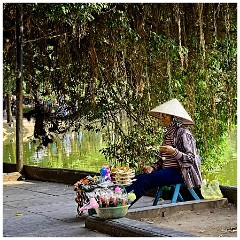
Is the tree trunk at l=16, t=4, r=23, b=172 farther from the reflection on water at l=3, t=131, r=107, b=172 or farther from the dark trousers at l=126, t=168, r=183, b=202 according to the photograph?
the reflection on water at l=3, t=131, r=107, b=172

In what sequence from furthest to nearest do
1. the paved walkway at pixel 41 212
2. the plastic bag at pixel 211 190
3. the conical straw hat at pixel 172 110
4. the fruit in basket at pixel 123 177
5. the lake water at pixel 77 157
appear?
the lake water at pixel 77 157 < the plastic bag at pixel 211 190 < the conical straw hat at pixel 172 110 < the fruit in basket at pixel 123 177 < the paved walkway at pixel 41 212

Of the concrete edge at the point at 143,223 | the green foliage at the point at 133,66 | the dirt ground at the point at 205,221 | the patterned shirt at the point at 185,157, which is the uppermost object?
the green foliage at the point at 133,66

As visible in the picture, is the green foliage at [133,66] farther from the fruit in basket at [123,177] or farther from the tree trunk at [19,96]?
the fruit in basket at [123,177]

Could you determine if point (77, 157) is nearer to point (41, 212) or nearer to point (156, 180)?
point (41, 212)

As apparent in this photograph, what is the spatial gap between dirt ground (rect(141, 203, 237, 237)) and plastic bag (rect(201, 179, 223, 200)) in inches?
5.4

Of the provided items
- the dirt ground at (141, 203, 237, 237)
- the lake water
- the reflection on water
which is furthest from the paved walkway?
the reflection on water

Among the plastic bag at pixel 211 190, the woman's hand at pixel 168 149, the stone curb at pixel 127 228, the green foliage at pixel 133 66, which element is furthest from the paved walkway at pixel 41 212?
the green foliage at pixel 133 66

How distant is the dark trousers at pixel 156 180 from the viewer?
5988 mm

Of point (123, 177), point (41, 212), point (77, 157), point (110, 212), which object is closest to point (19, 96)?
point (41, 212)

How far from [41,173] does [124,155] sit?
7.40 ft

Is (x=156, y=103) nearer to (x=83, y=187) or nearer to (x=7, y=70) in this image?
(x=7, y=70)

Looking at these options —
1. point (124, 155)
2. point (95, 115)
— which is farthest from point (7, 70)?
point (124, 155)

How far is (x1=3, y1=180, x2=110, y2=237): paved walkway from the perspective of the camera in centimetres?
552

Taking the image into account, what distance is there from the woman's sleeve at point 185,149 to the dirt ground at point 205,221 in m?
0.52
